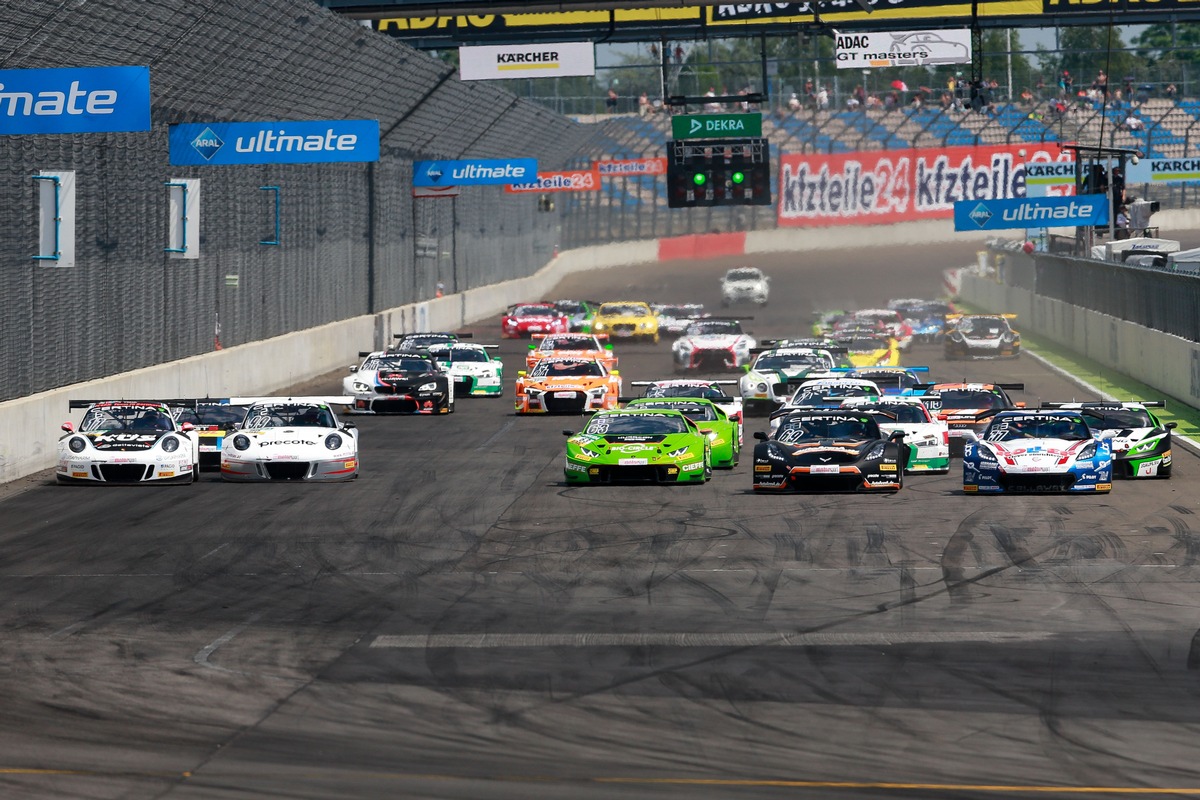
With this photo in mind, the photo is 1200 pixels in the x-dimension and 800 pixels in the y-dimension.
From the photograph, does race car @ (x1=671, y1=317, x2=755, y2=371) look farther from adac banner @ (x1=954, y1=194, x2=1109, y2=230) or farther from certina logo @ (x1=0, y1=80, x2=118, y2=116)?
certina logo @ (x1=0, y1=80, x2=118, y2=116)

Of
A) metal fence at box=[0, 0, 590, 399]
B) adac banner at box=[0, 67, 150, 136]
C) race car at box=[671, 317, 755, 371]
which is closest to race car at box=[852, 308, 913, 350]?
race car at box=[671, 317, 755, 371]

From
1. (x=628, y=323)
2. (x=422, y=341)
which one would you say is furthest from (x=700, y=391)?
(x=628, y=323)

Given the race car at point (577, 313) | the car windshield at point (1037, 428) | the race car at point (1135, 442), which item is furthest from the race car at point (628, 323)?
the car windshield at point (1037, 428)

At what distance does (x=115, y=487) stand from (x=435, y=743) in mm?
15553

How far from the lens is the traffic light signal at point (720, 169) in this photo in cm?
5116

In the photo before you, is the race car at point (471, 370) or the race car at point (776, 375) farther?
the race car at point (471, 370)

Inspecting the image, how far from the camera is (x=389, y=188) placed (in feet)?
191

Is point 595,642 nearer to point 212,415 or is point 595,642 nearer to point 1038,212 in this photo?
point 212,415

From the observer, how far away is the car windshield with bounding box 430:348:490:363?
4206cm

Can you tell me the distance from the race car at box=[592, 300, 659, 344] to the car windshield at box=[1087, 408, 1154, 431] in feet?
107

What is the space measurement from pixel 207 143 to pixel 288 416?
6576 millimetres

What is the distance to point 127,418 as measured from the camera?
85.9ft

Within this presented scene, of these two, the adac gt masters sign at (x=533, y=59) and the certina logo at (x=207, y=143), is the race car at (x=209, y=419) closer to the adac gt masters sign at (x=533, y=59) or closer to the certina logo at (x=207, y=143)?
the certina logo at (x=207, y=143)

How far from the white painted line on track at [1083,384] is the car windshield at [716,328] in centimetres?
774
